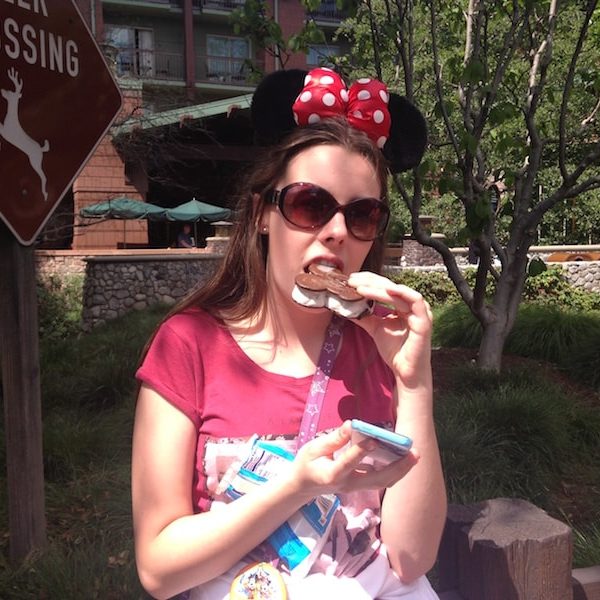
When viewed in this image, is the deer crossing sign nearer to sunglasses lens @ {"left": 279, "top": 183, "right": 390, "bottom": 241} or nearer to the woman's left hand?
sunglasses lens @ {"left": 279, "top": 183, "right": 390, "bottom": 241}

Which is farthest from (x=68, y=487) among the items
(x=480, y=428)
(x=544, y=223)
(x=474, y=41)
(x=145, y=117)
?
(x=544, y=223)

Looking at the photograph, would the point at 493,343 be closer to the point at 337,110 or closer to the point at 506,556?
the point at 506,556

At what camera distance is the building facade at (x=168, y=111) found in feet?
32.5

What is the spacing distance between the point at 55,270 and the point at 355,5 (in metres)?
11.2

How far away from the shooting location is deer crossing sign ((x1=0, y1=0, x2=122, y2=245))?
2568 millimetres

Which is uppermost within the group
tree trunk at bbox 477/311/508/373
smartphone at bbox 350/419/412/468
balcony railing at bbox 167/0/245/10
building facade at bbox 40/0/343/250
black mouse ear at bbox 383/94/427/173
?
balcony railing at bbox 167/0/245/10

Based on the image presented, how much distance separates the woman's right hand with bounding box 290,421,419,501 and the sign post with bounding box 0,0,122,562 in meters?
1.93

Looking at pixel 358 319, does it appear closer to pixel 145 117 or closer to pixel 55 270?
pixel 145 117

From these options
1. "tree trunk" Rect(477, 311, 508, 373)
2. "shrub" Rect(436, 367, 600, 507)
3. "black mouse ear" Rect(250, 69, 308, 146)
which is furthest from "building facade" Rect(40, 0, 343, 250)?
"tree trunk" Rect(477, 311, 508, 373)

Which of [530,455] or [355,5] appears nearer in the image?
[530,455]

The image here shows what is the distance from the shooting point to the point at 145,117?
9.84 metres

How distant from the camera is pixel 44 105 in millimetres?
2738

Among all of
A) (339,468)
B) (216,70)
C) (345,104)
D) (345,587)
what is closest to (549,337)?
(345,104)

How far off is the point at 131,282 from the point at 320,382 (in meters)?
12.2
